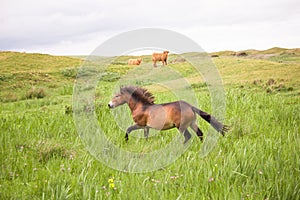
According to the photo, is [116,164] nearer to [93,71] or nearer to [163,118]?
[163,118]

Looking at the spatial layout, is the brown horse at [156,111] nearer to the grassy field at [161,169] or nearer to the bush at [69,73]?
the grassy field at [161,169]

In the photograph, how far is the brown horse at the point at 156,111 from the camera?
4.91 metres

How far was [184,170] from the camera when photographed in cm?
461

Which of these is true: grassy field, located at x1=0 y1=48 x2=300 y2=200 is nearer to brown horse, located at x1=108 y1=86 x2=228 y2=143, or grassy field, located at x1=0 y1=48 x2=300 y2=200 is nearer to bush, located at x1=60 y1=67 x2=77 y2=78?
brown horse, located at x1=108 y1=86 x2=228 y2=143

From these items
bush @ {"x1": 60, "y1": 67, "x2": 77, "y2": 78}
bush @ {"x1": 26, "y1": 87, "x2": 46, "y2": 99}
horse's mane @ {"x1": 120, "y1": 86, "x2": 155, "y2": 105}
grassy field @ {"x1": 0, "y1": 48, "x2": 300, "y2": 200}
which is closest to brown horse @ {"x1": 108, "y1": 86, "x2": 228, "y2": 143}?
horse's mane @ {"x1": 120, "y1": 86, "x2": 155, "y2": 105}

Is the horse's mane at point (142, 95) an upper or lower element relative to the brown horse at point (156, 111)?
upper

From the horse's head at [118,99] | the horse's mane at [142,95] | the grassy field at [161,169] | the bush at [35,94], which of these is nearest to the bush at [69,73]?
the bush at [35,94]

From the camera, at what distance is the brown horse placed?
491 cm

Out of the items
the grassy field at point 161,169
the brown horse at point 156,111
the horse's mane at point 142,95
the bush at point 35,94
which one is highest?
the horse's mane at point 142,95

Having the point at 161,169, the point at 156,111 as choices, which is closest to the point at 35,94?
the point at 156,111

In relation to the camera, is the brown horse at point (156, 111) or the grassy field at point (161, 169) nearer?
the grassy field at point (161, 169)

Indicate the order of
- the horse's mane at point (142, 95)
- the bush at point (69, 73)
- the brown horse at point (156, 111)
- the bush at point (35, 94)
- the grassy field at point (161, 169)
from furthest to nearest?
the bush at point (69, 73) → the bush at point (35, 94) → the horse's mane at point (142, 95) → the brown horse at point (156, 111) → the grassy field at point (161, 169)

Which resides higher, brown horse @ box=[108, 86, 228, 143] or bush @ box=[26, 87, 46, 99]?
brown horse @ box=[108, 86, 228, 143]

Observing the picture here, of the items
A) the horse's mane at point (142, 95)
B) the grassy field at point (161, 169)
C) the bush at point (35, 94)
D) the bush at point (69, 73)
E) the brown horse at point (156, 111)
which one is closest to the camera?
the grassy field at point (161, 169)
